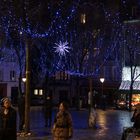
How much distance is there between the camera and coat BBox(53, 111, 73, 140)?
13.2 metres

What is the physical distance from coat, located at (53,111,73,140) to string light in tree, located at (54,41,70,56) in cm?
4405

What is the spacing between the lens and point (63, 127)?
43.4ft

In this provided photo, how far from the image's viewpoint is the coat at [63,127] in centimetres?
1319

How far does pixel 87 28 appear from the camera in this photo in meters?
67.4

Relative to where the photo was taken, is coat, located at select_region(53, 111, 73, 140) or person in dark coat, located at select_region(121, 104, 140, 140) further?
person in dark coat, located at select_region(121, 104, 140, 140)

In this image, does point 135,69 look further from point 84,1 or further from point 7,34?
point 7,34

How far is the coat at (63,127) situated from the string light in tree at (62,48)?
44050 mm

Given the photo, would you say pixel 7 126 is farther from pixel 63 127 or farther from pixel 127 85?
pixel 127 85

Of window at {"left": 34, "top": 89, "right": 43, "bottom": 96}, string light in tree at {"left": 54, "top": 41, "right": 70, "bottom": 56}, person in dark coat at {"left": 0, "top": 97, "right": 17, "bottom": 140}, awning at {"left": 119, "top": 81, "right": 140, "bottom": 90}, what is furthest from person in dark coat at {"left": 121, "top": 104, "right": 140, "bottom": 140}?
window at {"left": 34, "top": 89, "right": 43, "bottom": 96}

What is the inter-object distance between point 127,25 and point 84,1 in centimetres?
627

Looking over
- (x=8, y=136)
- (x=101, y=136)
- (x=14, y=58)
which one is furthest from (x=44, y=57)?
(x=8, y=136)

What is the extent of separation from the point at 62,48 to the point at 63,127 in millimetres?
45862

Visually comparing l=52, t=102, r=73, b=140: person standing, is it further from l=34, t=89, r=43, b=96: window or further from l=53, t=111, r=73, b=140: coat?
l=34, t=89, r=43, b=96: window

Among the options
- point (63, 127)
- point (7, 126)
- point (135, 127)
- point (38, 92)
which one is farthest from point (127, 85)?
point (7, 126)
